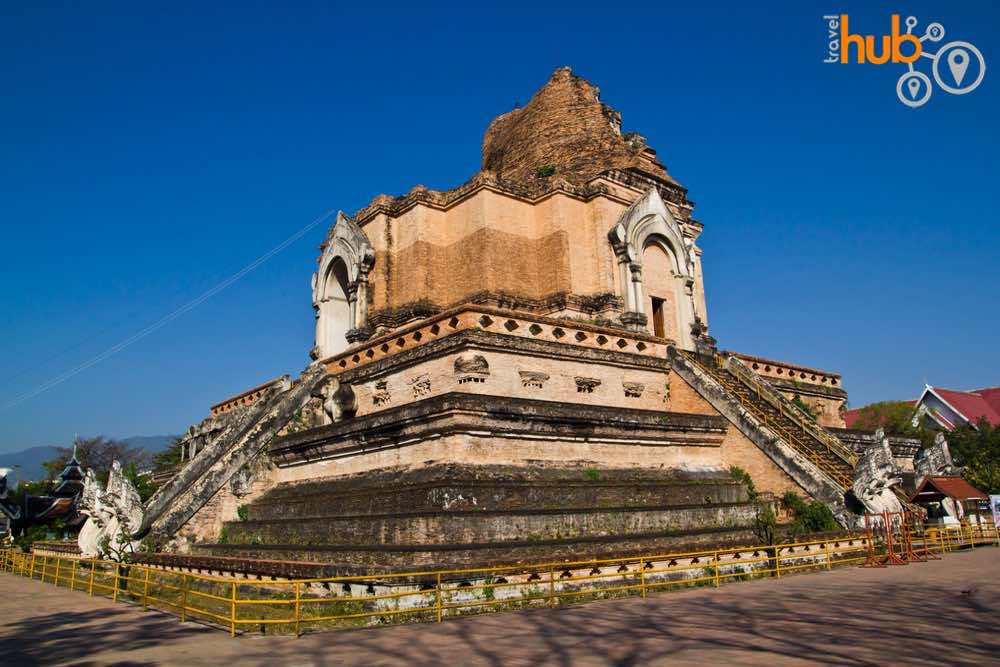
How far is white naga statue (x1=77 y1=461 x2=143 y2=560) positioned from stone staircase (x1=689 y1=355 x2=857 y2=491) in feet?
43.4

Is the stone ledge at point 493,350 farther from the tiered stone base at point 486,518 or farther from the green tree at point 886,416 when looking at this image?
the green tree at point 886,416

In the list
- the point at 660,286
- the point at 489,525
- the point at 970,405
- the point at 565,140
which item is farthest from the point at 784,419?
the point at 970,405

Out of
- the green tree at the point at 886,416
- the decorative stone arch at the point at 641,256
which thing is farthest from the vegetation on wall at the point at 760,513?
the green tree at the point at 886,416

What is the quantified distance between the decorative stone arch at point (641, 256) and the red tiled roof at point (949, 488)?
267 inches

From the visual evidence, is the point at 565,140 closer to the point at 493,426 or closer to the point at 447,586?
the point at 493,426

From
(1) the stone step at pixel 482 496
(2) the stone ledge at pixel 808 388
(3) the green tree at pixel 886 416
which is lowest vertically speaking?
(1) the stone step at pixel 482 496

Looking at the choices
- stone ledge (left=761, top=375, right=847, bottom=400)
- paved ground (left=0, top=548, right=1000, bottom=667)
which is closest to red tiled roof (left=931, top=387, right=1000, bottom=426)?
stone ledge (left=761, top=375, right=847, bottom=400)

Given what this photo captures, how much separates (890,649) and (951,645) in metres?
0.67

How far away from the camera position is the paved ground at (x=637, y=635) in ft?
23.0

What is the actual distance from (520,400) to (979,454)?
2965 cm

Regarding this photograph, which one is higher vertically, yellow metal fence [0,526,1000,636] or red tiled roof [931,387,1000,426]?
red tiled roof [931,387,1000,426]

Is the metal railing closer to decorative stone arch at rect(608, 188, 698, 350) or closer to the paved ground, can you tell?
the paved ground

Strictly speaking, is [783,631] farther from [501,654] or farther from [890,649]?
[501,654]

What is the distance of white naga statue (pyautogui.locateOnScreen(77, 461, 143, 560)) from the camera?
15.5m
